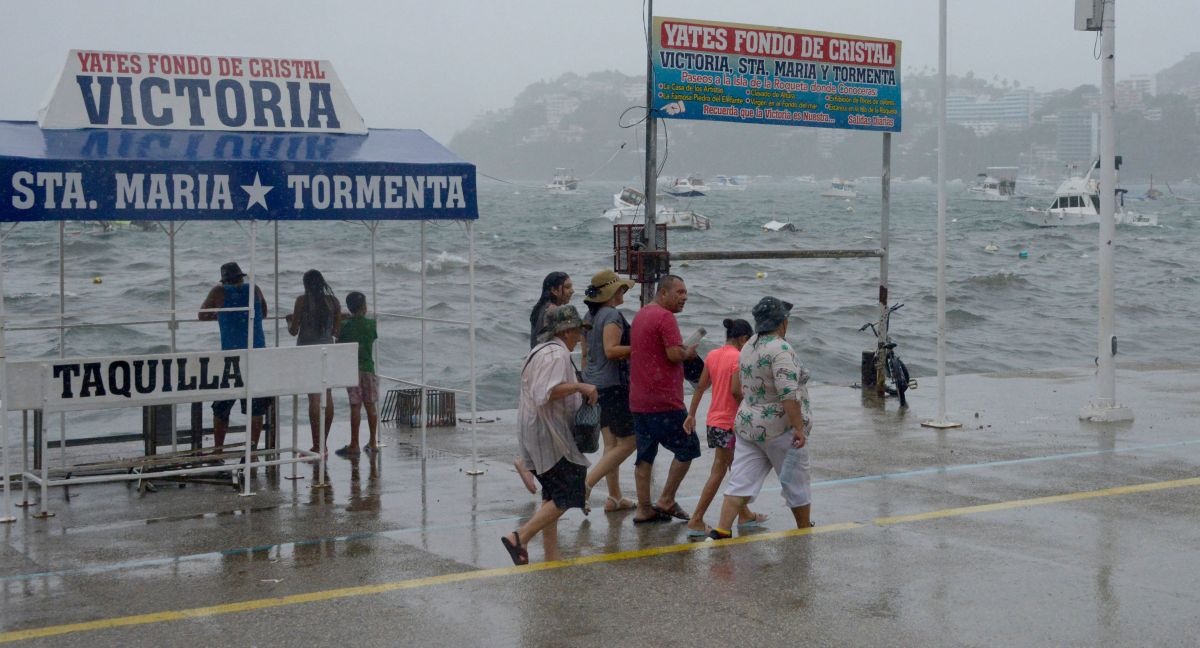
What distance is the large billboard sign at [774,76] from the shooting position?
42.3 ft

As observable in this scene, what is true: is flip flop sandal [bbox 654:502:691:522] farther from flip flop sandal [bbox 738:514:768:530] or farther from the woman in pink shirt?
flip flop sandal [bbox 738:514:768:530]

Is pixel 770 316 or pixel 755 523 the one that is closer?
pixel 770 316

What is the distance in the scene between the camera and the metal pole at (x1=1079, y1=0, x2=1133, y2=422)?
12312mm

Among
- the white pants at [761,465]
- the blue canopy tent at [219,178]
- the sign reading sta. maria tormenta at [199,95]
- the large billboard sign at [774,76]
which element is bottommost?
the white pants at [761,465]

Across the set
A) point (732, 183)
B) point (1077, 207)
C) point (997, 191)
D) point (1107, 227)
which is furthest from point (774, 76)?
point (732, 183)

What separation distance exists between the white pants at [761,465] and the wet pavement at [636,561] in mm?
318

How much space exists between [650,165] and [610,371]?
4279 millimetres

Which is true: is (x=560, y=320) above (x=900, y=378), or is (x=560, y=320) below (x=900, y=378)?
above

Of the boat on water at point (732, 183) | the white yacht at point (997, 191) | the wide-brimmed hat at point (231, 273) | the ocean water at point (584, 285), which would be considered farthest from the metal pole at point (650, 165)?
the boat on water at point (732, 183)

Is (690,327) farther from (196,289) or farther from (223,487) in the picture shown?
(223,487)

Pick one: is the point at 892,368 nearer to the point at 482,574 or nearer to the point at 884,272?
the point at 884,272

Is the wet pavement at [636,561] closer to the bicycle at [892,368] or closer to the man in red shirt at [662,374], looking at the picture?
the man in red shirt at [662,374]

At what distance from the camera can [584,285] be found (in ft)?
150

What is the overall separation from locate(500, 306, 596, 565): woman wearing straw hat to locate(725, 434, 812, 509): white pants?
113 centimetres
